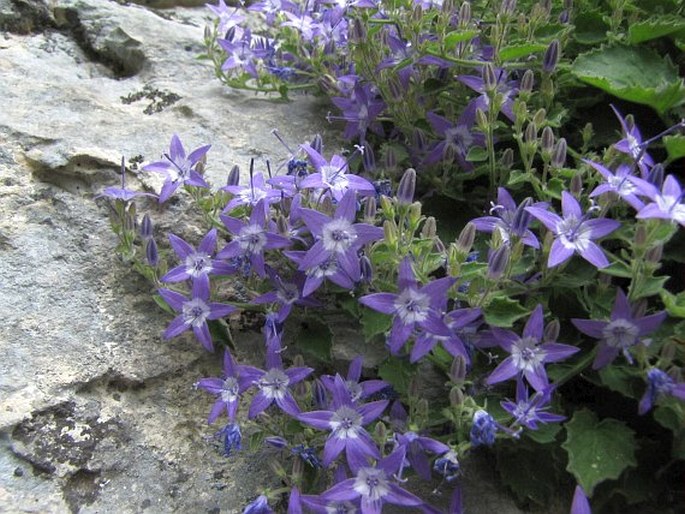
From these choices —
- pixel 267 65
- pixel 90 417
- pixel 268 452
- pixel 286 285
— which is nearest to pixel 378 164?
pixel 286 285

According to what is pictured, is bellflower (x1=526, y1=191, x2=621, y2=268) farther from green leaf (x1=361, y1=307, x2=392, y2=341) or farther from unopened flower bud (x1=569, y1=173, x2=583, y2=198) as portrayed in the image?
green leaf (x1=361, y1=307, x2=392, y2=341)

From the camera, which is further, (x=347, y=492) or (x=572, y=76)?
(x=572, y=76)

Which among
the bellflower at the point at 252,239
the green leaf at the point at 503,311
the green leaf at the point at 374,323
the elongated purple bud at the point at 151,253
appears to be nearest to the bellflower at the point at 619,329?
the green leaf at the point at 503,311

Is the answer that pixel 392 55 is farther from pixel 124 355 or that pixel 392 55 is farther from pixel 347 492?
pixel 347 492

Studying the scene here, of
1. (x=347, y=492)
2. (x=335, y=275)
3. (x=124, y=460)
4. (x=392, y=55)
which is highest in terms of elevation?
(x=392, y=55)

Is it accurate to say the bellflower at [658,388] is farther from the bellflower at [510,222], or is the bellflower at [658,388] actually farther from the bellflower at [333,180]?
the bellflower at [333,180]

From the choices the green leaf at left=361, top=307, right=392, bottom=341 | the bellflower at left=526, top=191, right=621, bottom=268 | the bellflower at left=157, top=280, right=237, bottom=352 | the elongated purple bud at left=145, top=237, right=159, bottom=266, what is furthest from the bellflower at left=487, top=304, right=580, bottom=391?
the elongated purple bud at left=145, top=237, right=159, bottom=266
